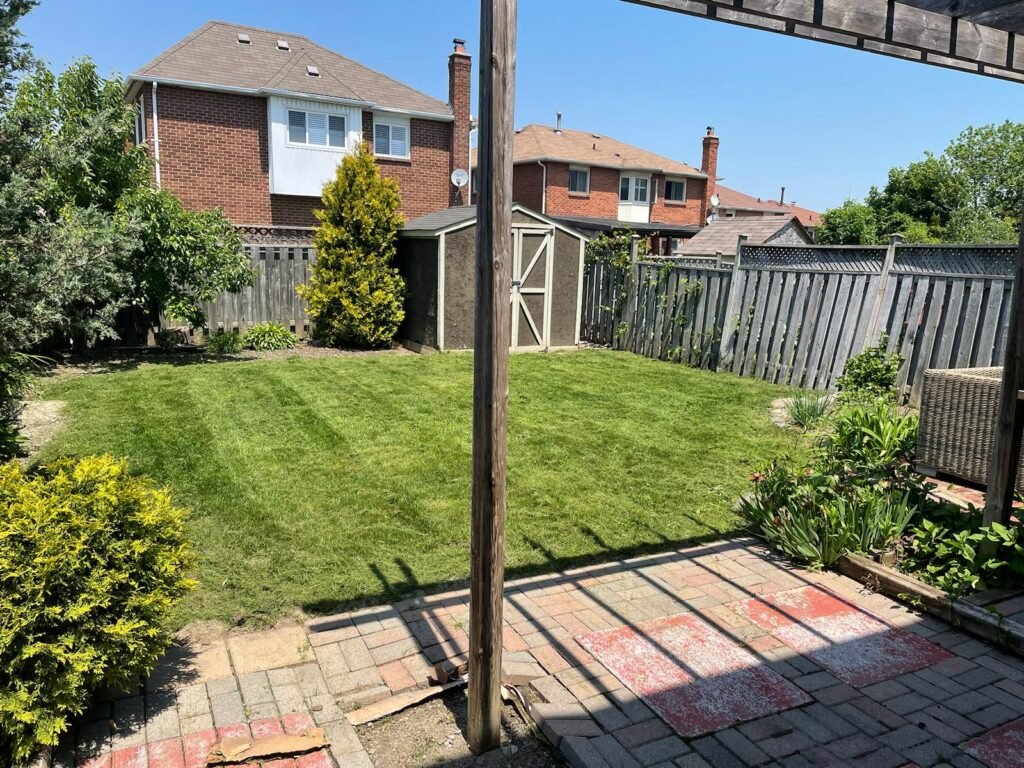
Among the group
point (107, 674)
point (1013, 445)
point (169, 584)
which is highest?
point (1013, 445)

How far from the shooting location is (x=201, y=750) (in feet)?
8.64

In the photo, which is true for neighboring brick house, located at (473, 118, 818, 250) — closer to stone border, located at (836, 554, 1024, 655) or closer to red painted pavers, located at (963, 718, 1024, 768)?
stone border, located at (836, 554, 1024, 655)

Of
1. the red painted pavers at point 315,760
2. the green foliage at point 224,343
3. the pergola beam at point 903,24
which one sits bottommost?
the red painted pavers at point 315,760

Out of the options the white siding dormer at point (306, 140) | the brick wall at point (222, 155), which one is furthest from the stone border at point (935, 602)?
the white siding dormer at point (306, 140)

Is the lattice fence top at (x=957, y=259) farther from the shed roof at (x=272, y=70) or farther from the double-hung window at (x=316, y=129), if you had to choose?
the double-hung window at (x=316, y=129)

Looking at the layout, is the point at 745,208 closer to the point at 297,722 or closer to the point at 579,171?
the point at 579,171

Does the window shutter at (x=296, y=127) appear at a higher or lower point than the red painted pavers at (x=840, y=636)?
higher

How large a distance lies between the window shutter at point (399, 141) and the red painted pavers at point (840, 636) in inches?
779

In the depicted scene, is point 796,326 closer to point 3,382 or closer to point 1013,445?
point 1013,445

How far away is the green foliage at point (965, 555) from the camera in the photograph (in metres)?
3.89

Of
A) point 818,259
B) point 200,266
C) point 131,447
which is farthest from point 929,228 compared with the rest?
point 131,447

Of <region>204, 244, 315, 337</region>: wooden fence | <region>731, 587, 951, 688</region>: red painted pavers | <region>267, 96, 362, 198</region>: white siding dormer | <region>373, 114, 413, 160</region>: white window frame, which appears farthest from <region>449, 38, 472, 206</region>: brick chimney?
<region>731, 587, 951, 688</region>: red painted pavers

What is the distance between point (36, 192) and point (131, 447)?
2.17m

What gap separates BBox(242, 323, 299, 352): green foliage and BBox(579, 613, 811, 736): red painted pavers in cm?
996
